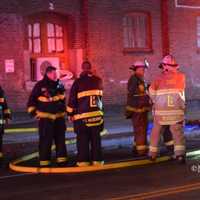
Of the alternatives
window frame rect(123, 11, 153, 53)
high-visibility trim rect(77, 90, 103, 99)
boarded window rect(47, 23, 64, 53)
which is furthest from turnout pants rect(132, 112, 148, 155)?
window frame rect(123, 11, 153, 53)

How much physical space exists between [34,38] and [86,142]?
10.5 meters

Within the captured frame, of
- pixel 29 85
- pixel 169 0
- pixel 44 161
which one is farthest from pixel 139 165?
pixel 169 0

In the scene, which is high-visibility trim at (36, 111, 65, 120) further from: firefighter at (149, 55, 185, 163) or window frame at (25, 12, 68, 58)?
window frame at (25, 12, 68, 58)

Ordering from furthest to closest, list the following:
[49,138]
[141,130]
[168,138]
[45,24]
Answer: [45,24] < [168,138] < [141,130] < [49,138]

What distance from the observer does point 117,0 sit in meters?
22.6

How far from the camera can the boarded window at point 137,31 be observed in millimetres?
23141

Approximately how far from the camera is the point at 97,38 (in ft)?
72.4

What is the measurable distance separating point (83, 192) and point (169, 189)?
118 cm

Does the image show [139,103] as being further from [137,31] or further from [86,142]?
[137,31]

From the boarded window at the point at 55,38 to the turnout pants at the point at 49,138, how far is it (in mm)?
10293

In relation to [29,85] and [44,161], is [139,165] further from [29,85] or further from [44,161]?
[29,85]

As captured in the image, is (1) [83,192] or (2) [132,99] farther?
(2) [132,99]

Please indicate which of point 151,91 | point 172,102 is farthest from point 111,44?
point 172,102

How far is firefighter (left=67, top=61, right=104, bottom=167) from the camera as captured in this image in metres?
11.2
